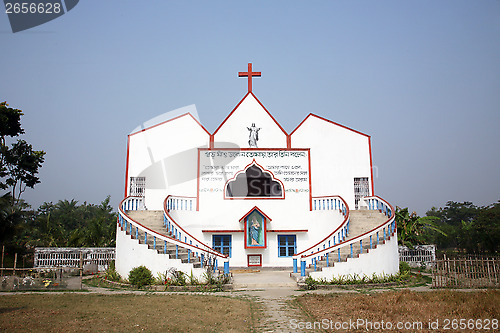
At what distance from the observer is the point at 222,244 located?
17281 millimetres

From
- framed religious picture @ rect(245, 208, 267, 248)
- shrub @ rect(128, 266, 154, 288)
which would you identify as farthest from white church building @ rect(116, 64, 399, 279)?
shrub @ rect(128, 266, 154, 288)

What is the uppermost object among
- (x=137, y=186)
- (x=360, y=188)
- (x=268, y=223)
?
(x=137, y=186)

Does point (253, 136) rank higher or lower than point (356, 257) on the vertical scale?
higher

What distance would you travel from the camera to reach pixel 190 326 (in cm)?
709

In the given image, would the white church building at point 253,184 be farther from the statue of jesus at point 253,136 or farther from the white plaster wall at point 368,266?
the white plaster wall at point 368,266

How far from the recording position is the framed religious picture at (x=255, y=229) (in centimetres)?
1692

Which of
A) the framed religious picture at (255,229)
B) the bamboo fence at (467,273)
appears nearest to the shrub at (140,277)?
the framed religious picture at (255,229)

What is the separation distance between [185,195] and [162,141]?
3029 millimetres

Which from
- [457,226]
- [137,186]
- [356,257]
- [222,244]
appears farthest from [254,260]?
[457,226]

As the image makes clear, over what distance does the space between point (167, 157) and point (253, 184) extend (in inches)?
186

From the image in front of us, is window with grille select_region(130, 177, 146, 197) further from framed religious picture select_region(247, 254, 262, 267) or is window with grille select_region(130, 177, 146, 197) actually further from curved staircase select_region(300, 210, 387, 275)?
curved staircase select_region(300, 210, 387, 275)

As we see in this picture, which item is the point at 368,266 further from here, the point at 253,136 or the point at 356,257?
the point at 253,136

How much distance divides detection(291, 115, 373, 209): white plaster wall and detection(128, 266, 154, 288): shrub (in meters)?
9.39

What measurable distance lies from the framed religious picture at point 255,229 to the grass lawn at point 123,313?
22.5 feet
